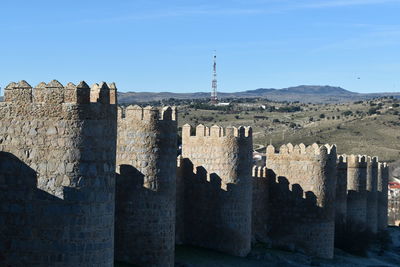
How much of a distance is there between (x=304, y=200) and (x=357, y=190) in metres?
7.15

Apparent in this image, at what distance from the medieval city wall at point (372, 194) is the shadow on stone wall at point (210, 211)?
13.9 meters

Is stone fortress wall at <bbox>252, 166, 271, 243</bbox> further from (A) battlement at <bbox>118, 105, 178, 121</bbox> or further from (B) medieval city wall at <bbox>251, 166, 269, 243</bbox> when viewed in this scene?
(A) battlement at <bbox>118, 105, 178, 121</bbox>

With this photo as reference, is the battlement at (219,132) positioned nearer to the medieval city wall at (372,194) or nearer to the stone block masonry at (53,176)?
the stone block masonry at (53,176)

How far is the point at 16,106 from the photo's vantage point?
1522 centimetres

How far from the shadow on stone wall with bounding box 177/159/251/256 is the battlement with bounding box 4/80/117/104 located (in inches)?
437

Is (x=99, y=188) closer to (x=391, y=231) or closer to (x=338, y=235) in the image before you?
(x=338, y=235)

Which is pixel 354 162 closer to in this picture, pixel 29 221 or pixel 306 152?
pixel 306 152

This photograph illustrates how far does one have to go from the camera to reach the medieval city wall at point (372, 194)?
3903 cm

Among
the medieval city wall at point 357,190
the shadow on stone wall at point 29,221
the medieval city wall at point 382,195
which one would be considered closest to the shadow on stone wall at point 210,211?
the shadow on stone wall at point 29,221

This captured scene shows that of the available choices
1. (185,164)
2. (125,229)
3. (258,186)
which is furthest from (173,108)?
(258,186)

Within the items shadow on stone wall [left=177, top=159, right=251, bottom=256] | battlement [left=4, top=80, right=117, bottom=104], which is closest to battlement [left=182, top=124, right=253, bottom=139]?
shadow on stone wall [left=177, top=159, right=251, bottom=256]

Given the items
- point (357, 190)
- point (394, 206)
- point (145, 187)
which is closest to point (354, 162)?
point (357, 190)

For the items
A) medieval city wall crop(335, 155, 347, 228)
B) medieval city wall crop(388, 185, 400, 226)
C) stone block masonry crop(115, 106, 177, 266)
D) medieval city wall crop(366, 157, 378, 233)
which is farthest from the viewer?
medieval city wall crop(388, 185, 400, 226)

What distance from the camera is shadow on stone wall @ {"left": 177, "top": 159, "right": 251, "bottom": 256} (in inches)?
1033
